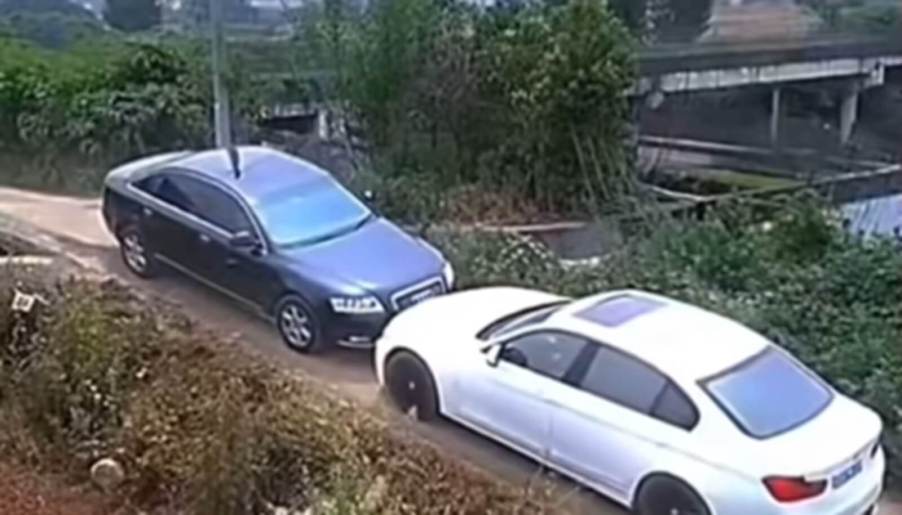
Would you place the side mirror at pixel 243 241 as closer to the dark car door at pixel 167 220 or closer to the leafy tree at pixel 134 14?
the dark car door at pixel 167 220

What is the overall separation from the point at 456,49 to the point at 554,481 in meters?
1.28

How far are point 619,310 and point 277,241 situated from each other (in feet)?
3.06

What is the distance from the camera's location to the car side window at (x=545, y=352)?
8.42 feet

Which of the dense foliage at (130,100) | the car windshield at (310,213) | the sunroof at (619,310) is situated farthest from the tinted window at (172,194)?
the sunroof at (619,310)

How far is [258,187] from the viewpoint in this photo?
3195 millimetres

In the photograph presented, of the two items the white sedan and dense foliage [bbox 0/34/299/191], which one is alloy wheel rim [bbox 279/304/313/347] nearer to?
the white sedan

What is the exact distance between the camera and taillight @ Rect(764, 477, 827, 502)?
218 centimetres

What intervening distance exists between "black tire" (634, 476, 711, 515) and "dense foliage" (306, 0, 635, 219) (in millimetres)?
886

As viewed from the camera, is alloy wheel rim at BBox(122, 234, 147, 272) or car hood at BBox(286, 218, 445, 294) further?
alloy wheel rim at BBox(122, 234, 147, 272)

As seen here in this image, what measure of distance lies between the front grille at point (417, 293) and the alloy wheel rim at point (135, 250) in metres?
0.80

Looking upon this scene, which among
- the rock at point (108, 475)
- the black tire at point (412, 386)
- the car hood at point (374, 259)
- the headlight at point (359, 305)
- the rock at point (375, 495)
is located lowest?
the rock at point (108, 475)

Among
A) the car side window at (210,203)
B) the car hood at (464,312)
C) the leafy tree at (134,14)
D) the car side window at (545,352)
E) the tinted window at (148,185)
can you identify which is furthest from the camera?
the leafy tree at (134,14)

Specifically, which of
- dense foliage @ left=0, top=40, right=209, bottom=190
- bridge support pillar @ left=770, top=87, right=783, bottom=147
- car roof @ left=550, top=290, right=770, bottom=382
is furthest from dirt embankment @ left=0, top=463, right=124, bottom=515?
bridge support pillar @ left=770, top=87, right=783, bottom=147

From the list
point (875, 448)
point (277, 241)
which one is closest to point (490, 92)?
point (277, 241)
